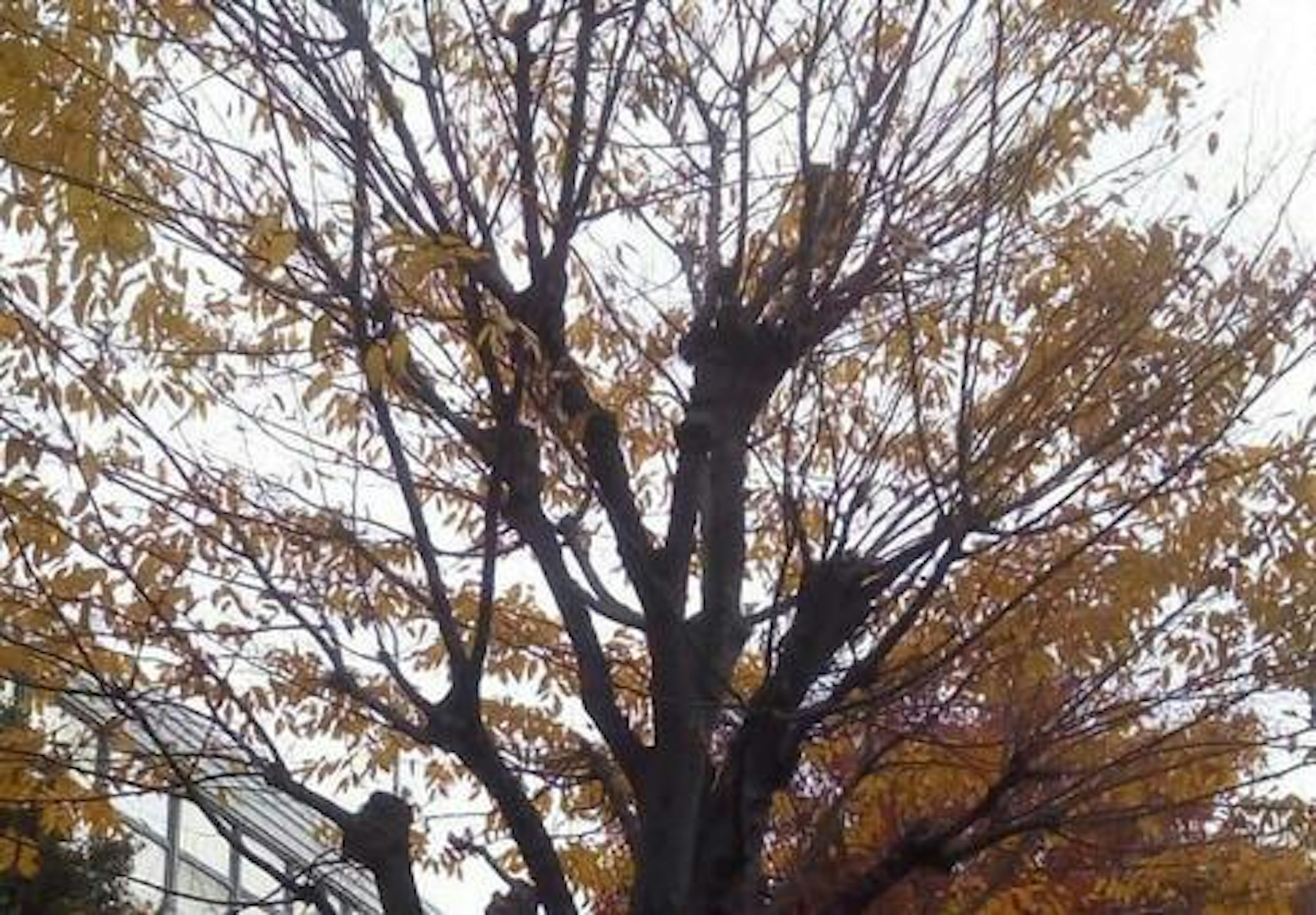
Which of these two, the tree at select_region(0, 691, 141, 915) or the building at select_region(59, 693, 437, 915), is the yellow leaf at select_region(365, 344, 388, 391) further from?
the tree at select_region(0, 691, 141, 915)

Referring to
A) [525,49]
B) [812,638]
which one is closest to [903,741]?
[812,638]

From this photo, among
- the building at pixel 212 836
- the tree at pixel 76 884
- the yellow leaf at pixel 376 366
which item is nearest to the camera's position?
the yellow leaf at pixel 376 366

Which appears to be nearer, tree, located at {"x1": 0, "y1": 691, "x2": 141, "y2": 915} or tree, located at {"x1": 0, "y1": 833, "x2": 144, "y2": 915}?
tree, located at {"x1": 0, "y1": 691, "x2": 141, "y2": 915}

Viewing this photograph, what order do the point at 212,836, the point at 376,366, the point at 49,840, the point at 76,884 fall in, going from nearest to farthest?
the point at 376,366 → the point at 49,840 → the point at 76,884 → the point at 212,836

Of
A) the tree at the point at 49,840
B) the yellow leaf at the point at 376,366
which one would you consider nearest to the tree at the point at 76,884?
the tree at the point at 49,840

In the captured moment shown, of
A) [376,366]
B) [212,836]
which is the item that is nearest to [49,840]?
[376,366]

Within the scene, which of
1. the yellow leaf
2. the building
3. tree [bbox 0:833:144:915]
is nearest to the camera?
the yellow leaf

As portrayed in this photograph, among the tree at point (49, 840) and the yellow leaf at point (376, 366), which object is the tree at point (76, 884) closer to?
the tree at point (49, 840)

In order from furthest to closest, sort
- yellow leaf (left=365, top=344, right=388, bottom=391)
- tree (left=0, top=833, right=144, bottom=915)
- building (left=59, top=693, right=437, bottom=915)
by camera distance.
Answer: tree (left=0, top=833, right=144, bottom=915), building (left=59, top=693, right=437, bottom=915), yellow leaf (left=365, top=344, right=388, bottom=391)

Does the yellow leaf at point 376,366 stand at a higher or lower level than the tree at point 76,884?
lower

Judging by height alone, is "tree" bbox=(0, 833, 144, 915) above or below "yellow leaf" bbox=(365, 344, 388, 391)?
above

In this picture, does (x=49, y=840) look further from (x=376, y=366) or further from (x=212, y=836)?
(x=212, y=836)

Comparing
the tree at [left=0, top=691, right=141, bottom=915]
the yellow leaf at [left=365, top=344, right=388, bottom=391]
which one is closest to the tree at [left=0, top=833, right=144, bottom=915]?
the tree at [left=0, top=691, right=141, bottom=915]

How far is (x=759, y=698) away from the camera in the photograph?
5008mm
